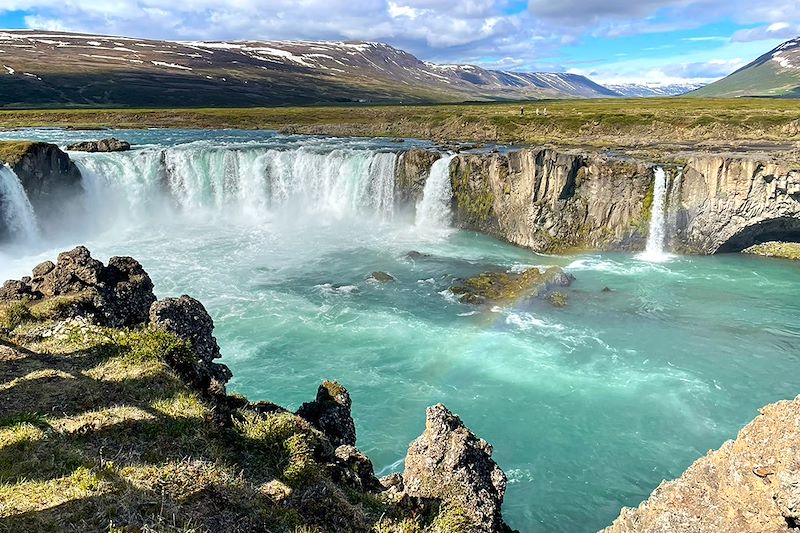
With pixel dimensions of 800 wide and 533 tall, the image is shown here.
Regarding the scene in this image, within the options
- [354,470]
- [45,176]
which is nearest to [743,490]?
[354,470]

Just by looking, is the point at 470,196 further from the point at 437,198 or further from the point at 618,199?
the point at 618,199

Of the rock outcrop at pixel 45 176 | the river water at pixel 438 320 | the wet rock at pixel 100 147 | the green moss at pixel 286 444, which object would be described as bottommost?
the river water at pixel 438 320

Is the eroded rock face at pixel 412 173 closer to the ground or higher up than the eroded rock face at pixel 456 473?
higher up

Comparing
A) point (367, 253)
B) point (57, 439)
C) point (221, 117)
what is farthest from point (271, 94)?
point (57, 439)

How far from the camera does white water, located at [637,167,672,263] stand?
141 ft

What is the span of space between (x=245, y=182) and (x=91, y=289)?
40.4 m

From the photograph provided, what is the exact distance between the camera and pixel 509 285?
35.2m

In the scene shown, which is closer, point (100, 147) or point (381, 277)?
point (381, 277)

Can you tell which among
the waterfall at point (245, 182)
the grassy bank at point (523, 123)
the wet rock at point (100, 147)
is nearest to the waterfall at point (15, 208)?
the waterfall at point (245, 182)

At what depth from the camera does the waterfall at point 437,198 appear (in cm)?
5069

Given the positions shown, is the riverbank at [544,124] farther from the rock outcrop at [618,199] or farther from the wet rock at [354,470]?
the wet rock at [354,470]

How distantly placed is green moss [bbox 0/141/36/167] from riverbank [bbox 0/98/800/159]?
150 feet

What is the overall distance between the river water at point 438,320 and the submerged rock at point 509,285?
3.58 ft

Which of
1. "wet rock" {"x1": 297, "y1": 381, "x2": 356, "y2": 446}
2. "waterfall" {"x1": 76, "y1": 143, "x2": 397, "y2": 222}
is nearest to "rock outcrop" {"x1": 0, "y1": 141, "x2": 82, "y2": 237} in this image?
"waterfall" {"x1": 76, "y1": 143, "x2": 397, "y2": 222}
